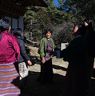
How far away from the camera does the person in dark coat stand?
7.79 metres

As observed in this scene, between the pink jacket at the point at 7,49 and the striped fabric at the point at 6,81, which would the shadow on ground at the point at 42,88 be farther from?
the pink jacket at the point at 7,49

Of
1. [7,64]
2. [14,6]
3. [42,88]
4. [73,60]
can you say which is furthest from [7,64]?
[14,6]

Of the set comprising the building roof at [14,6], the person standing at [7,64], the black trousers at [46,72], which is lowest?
the black trousers at [46,72]

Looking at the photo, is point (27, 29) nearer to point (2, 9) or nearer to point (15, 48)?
point (2, 9)

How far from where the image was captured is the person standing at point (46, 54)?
40.9 ft

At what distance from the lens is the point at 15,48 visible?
26.3 ft

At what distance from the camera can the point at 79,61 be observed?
7.90m

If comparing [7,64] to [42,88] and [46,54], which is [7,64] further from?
[46,54]

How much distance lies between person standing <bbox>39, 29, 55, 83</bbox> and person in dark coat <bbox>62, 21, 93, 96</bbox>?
14.4 ft

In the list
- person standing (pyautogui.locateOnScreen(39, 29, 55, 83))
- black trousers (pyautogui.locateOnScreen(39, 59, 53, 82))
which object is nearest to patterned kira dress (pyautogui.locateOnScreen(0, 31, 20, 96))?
person standing (pyautogui.locateOnScreen(39, 29, 55, 83))

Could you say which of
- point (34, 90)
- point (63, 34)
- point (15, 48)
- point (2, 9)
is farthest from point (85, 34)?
point (63, 34)

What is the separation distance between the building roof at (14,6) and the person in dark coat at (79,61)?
39.5 feet

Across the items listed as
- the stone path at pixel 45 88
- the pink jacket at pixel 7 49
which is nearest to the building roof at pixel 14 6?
the stone path at pixel 45 88

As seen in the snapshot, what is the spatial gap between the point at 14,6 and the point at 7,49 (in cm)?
1363
